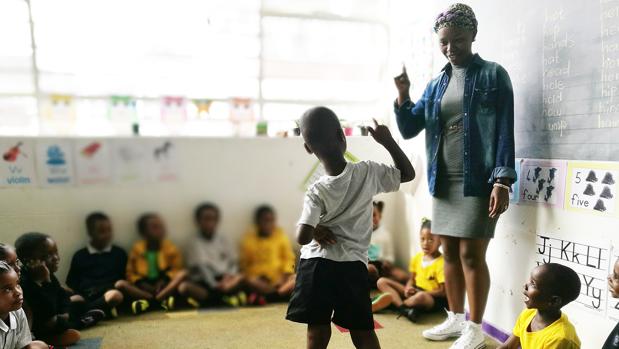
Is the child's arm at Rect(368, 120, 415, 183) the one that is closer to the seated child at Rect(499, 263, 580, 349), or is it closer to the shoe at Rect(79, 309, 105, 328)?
the seated child at Rect(499, 263, 580, 349)

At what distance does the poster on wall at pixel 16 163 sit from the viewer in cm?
219

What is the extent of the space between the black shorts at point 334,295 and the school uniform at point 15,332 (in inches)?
37.7

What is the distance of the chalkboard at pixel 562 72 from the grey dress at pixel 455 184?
10.7 inches

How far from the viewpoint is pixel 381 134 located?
Answer: 119cm

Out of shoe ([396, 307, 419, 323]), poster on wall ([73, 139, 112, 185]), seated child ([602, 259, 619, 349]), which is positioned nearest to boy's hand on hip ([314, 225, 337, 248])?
seated child ([602, 259, 619, 349])

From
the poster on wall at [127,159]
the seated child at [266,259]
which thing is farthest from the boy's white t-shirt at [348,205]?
the poster on wall at [127,159]

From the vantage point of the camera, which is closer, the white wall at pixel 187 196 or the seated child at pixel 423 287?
the white wall at pixel 187 196

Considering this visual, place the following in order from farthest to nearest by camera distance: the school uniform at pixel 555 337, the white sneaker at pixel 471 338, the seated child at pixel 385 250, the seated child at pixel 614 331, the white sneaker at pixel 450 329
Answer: the seated child at pixel 385 250 → the white sneaker at pixel 450 329 → the white sneaker at pixel 471 338 → the school uniform at pixel 555 337 → the seated child at pixel 614 331

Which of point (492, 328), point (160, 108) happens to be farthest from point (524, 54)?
point (160, 108)

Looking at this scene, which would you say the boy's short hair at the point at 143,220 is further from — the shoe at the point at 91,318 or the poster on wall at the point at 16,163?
the poster on wall at the point at 16,163

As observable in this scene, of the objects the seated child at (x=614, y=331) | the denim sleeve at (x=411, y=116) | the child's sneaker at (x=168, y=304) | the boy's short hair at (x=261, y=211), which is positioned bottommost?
the child's sneaker at (x=168, y=304)

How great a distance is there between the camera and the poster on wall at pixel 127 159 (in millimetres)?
1960

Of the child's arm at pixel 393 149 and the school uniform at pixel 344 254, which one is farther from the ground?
the child's arm at pixel 393 149

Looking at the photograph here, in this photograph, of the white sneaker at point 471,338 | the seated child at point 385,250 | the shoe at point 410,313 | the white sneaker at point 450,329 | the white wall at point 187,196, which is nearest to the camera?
the white sneaker at point 471,338
